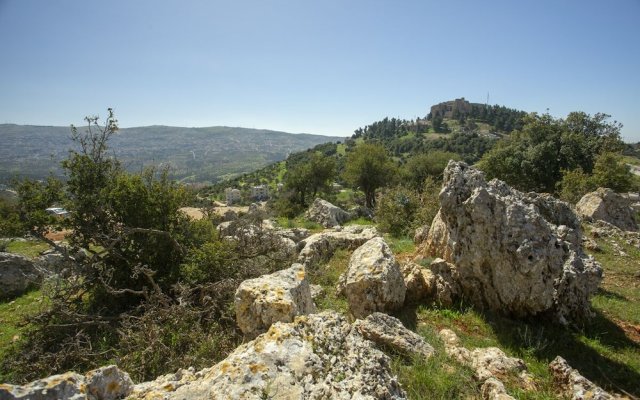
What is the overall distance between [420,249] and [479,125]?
171 m

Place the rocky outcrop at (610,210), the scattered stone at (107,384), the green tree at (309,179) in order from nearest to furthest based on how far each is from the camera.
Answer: the scattered stone at (107,384) < the rocky outcrop at (610,210) < the green tree at (309,179)

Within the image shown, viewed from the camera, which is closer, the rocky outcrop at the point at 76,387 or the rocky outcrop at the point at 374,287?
the rocky outcrop at the point at 76,387

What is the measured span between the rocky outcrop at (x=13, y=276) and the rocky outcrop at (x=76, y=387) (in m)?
13.7

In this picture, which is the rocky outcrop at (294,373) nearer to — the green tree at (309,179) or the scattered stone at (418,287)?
the scattered stone at (418,287)

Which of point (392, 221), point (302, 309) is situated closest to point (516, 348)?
point (302, 309)

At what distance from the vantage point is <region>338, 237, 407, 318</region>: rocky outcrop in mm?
7793

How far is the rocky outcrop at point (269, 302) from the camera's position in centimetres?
604

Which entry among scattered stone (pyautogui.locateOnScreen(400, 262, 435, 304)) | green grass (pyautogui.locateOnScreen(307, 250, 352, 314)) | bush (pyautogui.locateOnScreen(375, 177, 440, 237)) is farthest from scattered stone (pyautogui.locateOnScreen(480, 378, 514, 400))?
bush (pyautogui.locateOnScreen(375, 177, 440, 237))

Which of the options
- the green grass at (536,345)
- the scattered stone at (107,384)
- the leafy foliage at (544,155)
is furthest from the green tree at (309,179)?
the scattered stone at (107,384)

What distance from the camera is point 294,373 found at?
368 centimetres

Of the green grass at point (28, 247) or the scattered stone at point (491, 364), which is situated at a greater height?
the scattered stone at point (491, 364)

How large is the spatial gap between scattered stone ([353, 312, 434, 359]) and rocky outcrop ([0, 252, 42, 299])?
49.3 feet

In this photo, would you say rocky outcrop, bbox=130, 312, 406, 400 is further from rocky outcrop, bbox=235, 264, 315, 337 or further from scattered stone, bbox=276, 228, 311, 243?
scattered stone, bbox=276, 228, 311, 243

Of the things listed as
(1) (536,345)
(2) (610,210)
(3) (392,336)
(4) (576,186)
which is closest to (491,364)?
(3) (392,336)
